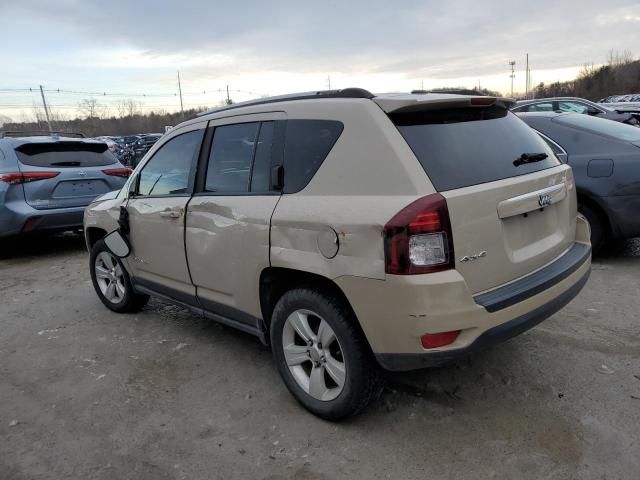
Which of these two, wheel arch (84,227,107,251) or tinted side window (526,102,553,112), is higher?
tinted side window (526,102,553,112)

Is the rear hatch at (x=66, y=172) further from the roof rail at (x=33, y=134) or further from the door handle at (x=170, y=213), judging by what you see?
the door handle at (x=170, y=213)

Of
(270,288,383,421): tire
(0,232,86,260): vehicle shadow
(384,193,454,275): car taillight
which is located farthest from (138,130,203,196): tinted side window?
(0,232,86,260): vehicle shadow

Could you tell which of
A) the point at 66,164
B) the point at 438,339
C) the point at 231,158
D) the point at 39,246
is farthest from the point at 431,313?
the point at 39,246

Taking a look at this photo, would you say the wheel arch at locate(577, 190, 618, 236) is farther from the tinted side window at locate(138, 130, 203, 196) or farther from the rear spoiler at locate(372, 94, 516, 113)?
the tinted side window at locate(138, 130, 203, 196)

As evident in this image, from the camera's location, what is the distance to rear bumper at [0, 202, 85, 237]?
6.84m

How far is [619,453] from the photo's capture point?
98.5 inches

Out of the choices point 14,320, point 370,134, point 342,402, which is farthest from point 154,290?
point 370,134

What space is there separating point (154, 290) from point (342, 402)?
2.14 m

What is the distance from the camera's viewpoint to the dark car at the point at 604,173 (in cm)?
494

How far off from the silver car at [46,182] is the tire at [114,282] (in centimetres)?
245

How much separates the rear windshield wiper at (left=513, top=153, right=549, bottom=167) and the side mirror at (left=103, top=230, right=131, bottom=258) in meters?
3.14

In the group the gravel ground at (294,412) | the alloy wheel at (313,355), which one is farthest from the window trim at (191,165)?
the alloy wheel at (313,355)

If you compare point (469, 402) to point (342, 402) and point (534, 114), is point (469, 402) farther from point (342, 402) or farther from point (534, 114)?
point (534, 114)

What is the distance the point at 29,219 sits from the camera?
22.5 feet
